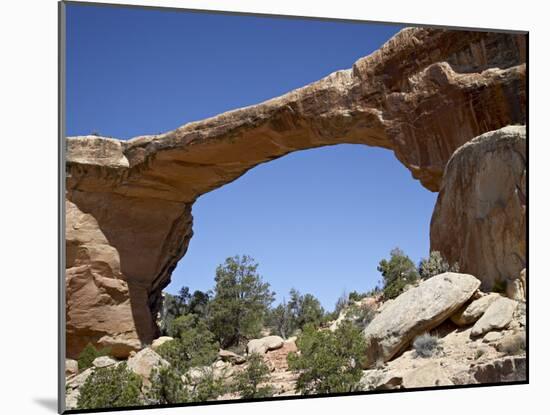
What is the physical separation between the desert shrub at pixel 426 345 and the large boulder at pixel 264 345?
5.05 metres

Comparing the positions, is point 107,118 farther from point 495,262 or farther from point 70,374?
point 495,262

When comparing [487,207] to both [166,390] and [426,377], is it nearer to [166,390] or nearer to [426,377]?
[426,377]

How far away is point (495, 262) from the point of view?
10.7 metres

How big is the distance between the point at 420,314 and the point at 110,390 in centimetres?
419

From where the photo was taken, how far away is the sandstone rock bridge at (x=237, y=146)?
11546 mm

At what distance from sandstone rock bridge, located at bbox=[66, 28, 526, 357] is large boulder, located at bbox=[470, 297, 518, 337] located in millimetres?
938

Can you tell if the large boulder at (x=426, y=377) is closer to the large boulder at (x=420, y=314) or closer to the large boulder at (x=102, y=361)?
the large boulder at (x=420, y=314)

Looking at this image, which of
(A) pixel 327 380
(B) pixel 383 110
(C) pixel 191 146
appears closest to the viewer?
(A) pixel 327 380

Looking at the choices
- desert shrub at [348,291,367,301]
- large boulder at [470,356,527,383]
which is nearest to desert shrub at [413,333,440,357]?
large boulder at [470,356,527,383]

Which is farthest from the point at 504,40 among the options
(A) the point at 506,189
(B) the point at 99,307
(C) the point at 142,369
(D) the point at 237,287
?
(B) the point at 99,307

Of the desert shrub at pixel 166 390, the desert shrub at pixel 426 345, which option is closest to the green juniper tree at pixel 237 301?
the desert shrub at pixel 426 345

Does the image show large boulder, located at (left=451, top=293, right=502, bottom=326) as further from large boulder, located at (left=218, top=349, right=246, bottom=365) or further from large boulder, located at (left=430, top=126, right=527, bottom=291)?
large boulder, located at (left=218, top=349, right=246, bottom=365)

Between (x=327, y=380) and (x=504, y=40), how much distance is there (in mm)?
4901

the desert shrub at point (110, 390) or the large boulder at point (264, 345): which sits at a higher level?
the large boulder at point (264, 345)
